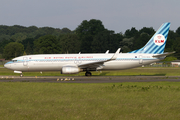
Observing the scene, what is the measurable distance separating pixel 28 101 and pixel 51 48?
94.7 metres

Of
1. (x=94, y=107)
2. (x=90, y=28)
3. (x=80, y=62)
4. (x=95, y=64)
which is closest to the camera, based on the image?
(x=94, y=107)

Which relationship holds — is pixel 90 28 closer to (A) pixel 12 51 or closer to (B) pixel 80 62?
(A) pixel 12 51

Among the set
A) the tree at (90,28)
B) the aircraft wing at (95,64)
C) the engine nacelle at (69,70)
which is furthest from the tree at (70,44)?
the engine nacelle at (69,70)

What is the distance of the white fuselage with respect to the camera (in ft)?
107

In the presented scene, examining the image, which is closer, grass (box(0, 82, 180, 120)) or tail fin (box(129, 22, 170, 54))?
grass (box(0, 82, 180, 120))

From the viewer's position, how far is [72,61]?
107 ft

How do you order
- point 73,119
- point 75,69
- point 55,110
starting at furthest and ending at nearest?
point 75,69 < point 55,110 < point 73,119

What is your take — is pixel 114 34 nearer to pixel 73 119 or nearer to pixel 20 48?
pixel 20 48

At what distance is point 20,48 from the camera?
121m

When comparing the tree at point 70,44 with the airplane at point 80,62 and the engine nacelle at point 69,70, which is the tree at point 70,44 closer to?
the airplane at point 80,62

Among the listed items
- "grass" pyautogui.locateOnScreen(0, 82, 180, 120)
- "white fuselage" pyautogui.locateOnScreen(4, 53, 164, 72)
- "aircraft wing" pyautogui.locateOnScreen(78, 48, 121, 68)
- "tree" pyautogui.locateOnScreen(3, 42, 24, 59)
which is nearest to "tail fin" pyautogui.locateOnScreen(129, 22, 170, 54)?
"white fuselage" pyautogui.locateOnScreen(4, 53, 164, 72)

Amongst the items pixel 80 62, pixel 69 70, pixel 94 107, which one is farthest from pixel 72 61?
pixel 94 107

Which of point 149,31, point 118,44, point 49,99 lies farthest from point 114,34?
point 49,99

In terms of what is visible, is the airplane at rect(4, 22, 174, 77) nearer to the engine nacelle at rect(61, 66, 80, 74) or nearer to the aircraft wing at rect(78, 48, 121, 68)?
the aircraft wing at rect(78, 48, 121, 68)
